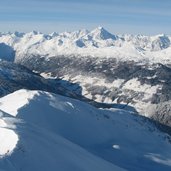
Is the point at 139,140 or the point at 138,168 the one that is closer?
the point at 138,168

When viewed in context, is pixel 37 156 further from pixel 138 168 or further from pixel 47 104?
pixel 47 104

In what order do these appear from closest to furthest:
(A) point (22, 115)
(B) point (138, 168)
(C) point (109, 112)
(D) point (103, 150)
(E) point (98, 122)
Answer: (B) point (138, 168) → (D) point (103, 150) → (A) point (22, 115) → (E) point (98, 122) → (C) point (109, 112)

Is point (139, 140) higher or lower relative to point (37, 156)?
lower

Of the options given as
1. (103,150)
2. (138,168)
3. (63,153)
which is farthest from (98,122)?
(63,153)

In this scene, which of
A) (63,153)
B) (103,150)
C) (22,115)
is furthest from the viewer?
(22,115)

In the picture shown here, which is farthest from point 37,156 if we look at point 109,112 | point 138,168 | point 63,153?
point 109,112

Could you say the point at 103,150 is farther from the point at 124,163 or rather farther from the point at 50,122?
the point at 50,122
